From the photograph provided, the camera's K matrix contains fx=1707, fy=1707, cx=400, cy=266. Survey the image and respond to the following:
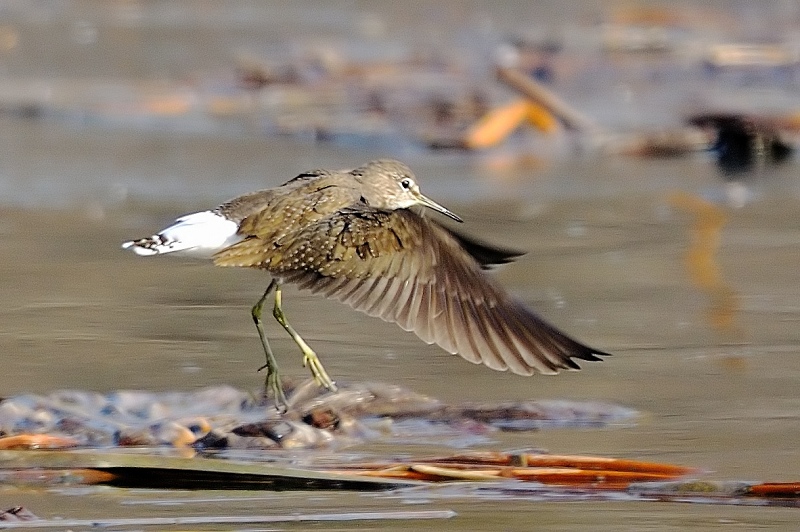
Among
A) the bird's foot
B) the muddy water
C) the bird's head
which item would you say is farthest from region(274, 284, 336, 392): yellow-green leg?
the bird's head

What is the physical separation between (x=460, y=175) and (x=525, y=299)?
8.92 feet

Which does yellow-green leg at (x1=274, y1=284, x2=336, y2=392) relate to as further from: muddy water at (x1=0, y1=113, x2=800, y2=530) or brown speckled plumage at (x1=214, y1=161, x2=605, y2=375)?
brown speckled plumage at (x1=214, y1=161, x2=605, y2=375)

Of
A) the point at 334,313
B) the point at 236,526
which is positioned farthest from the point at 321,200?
the point at 236,526

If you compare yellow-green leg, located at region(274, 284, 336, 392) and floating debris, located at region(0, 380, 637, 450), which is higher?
yellow-green leg, located at region(274, 284, 336, 392)

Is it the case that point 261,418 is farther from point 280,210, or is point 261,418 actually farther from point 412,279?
point 280,210

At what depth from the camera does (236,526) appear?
348 cm

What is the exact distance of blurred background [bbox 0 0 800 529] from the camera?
492 cm

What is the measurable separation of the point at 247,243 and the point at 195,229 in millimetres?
176

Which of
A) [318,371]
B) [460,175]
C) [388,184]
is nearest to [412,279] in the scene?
[318,371]

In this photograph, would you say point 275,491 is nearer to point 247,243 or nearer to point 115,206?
point 247,243

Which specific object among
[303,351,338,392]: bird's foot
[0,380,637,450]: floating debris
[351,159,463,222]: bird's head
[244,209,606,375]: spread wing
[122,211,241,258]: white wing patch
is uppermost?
[351,159,463,222]: bird's head

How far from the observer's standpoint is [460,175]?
28.5ft

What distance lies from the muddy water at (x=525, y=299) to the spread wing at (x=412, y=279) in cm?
20

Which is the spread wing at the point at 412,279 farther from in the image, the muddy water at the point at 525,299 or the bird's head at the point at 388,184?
the bird's head at the point at 388,184
